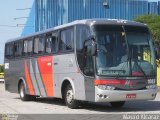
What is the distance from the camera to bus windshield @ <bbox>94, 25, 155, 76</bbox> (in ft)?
53.1

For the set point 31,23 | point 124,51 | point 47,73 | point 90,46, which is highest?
point 31,23

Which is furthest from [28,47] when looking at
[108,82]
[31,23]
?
[31,23]

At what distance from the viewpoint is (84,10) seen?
2282 inches

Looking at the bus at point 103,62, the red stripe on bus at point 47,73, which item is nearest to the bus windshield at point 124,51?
the bus at point 103,62

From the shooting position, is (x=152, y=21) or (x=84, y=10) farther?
(x=84, y=10)

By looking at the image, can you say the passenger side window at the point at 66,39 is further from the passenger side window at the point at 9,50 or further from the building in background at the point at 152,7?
the building in background at the point at 152,7

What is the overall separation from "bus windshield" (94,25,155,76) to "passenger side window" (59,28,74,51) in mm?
1435

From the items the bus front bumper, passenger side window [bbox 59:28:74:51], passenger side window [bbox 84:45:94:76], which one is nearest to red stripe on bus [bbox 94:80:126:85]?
the bus front bumper

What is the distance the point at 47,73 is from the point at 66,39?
2.39 m

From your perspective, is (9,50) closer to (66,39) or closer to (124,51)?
(66,39)

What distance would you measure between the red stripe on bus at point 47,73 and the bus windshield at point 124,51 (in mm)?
3599

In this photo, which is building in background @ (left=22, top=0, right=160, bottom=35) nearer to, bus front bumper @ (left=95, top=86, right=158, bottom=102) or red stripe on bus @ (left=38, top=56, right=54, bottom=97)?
red stripe on bus @ (left=38, top=56, right=54, bottom=97)

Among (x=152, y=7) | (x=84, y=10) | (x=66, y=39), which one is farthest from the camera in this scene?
(x=152, y=7)

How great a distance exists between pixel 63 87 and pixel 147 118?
16.1ft
